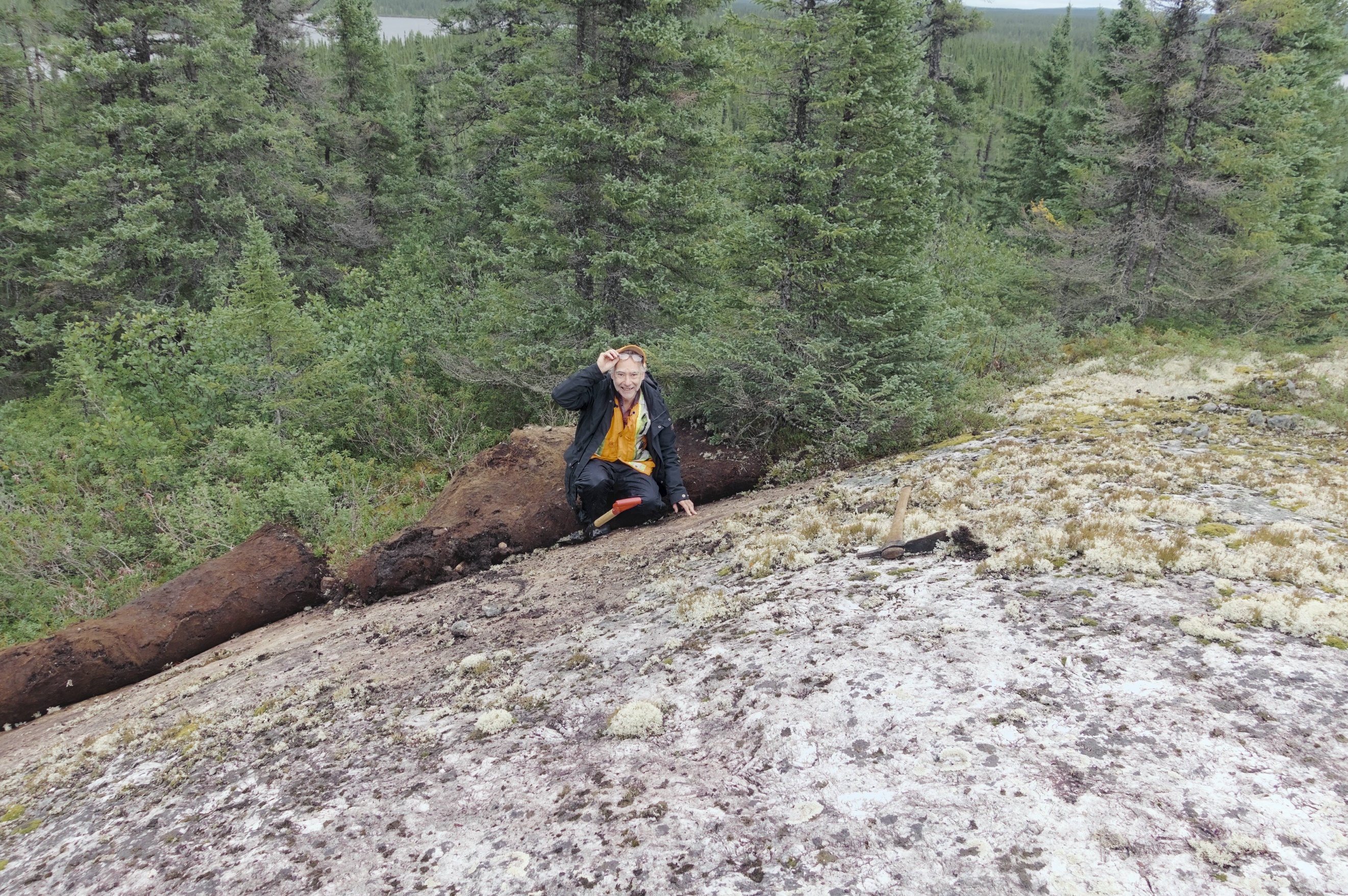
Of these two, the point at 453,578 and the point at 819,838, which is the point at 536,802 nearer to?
the point at 819,838

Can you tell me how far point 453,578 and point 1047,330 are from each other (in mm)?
14833

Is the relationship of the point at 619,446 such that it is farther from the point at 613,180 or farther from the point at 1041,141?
the point at 1041,141

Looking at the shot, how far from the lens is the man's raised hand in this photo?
6.75m

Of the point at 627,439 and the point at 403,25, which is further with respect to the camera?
the point at 403,25

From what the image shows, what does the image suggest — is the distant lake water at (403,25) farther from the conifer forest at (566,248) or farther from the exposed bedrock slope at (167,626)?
the exposed bedrock slope at (167,626)

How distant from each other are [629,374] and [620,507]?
1433 millimetres

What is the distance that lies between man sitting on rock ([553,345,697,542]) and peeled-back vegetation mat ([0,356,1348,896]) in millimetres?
1435

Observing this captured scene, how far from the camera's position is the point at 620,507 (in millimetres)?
7059

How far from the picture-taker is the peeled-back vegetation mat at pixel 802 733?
2451mm

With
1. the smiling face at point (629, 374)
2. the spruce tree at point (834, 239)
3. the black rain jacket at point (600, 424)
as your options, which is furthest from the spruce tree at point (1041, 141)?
Result: the smiling face at point (629, 374)

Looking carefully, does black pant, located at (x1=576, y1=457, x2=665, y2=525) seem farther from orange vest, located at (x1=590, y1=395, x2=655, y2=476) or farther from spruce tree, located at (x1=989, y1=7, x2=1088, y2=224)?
spruce tree, located at (x1=989, y1=7, x2=1088, y2=224)

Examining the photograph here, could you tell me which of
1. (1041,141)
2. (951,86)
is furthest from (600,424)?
(1041,141)

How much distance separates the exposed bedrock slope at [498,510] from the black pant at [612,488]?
1.08m

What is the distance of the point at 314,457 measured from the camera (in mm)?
12008
